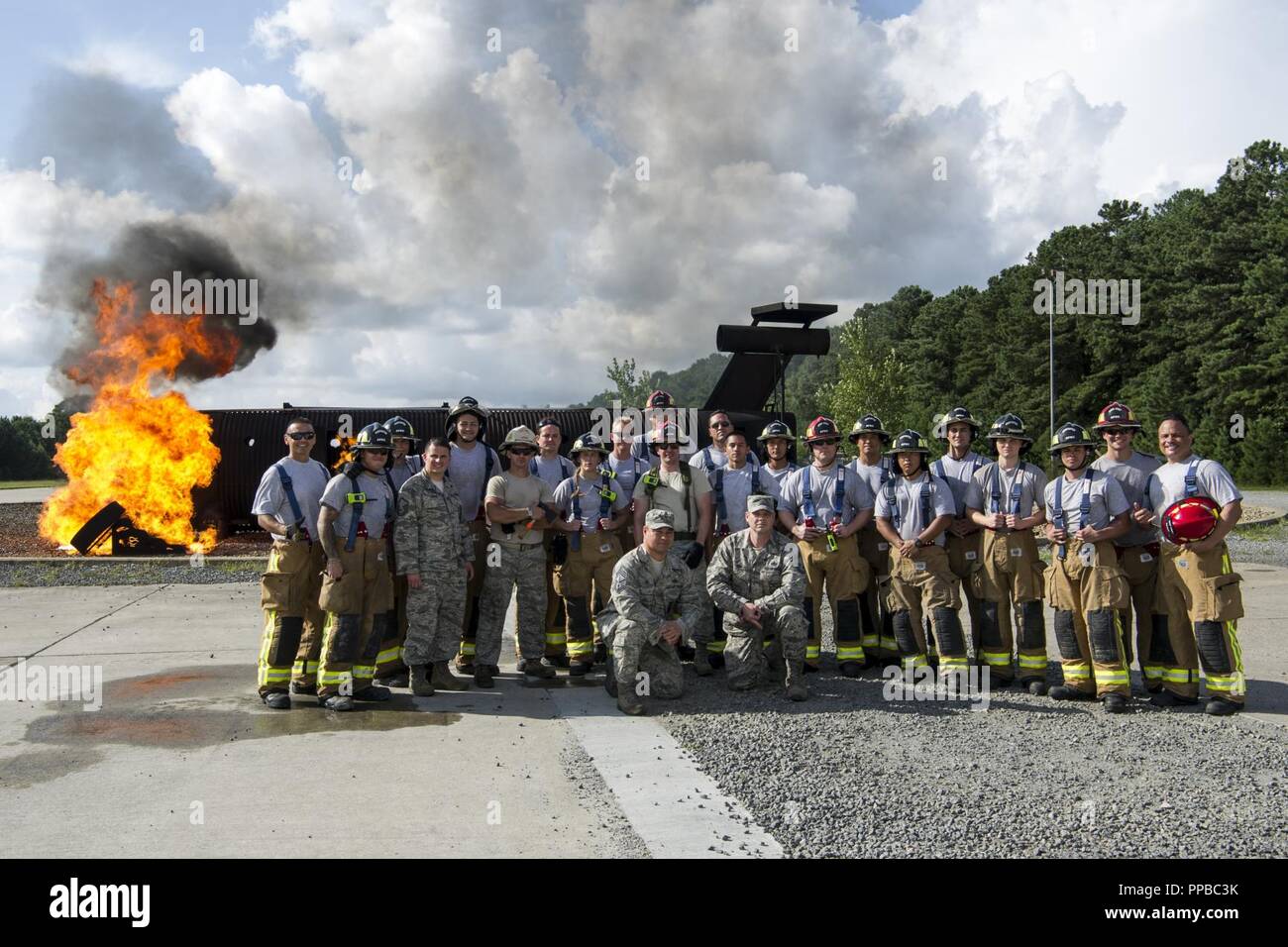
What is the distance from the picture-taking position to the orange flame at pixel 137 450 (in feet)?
54.3

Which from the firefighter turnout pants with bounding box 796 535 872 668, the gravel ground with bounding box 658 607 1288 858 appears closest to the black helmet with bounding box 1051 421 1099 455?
the firefighter turnout pants with bounding box 796 535 872 668

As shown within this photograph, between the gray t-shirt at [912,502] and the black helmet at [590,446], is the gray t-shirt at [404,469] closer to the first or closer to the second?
the black helmet at [590,446]

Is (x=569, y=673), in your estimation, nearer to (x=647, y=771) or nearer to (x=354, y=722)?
(x=354, y=722)

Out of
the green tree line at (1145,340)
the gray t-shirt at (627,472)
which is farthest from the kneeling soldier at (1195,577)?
the green tree line at (1145,340)

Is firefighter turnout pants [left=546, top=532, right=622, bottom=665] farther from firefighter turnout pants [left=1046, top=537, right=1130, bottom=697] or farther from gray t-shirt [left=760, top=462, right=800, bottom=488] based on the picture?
firefighter turnout pants [left=1046, top=537, right=1130, bottom=697]

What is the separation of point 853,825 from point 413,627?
3.96 meters

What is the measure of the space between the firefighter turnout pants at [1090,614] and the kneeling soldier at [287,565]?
5.56 meters

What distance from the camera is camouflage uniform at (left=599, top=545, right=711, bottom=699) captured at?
23.2 ft

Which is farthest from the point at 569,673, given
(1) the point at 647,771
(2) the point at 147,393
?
(2) the point at 147,393

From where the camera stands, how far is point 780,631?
7305 mm

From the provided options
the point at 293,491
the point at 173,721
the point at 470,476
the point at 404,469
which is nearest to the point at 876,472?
the point at 470,476

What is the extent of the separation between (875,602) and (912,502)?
3.63 feet
